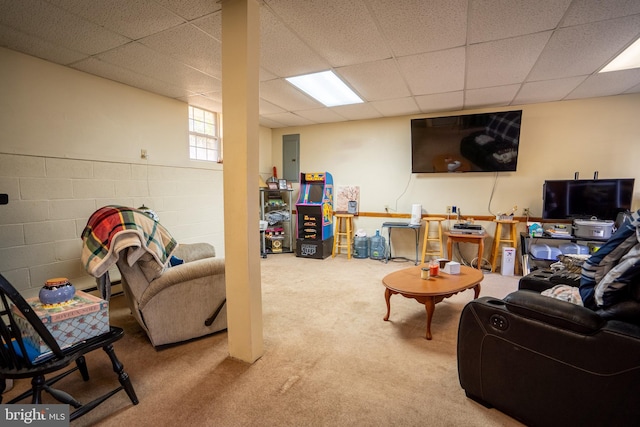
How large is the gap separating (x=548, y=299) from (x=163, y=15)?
2988 mm

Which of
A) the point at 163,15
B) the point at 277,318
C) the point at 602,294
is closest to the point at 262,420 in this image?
the point at 277,318

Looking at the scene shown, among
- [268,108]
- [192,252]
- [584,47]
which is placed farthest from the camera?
[268,108]

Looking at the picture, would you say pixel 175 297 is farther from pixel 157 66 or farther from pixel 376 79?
pixel 376 79

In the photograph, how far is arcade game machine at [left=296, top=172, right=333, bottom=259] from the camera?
5.16 meters

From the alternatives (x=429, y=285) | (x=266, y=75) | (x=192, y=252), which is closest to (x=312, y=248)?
(x=192, y=252)

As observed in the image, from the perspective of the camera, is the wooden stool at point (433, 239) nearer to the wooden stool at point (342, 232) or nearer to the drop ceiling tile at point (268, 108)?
the wooden stool at point (342, 232)

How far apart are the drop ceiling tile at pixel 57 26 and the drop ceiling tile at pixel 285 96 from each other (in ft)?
4.94

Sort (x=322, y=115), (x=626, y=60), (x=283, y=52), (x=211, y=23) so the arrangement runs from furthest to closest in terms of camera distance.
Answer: (x=322, y=115), (x=626, y=60), (x=283, y=52), (x=211, y=23)

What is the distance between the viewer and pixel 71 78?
9.72ft

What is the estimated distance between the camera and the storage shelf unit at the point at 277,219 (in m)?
5.57

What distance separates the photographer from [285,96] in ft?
12.8

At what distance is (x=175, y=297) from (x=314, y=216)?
320 centimetres

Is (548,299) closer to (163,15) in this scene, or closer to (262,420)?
(262,420)

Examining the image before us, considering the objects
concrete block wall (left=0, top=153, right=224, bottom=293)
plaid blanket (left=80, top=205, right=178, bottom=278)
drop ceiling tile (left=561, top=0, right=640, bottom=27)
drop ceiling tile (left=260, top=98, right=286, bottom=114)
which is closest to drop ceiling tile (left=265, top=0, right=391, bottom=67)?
drop ceiling tile (left=561, top=0, right=640, bottom=27)
